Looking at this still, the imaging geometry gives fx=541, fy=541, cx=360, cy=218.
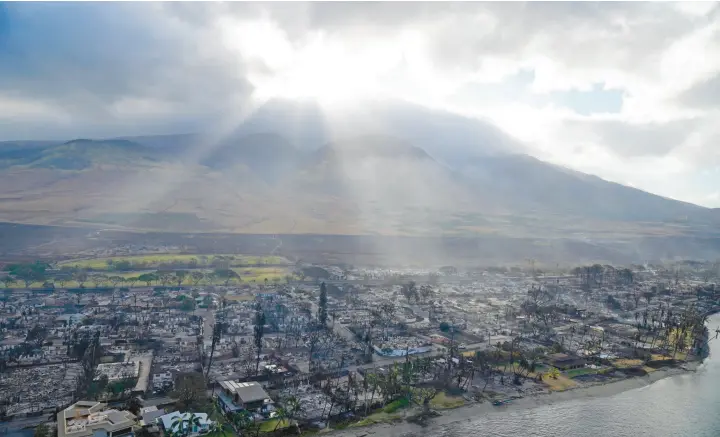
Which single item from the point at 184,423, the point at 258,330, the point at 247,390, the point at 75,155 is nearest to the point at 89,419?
the point at 184,423

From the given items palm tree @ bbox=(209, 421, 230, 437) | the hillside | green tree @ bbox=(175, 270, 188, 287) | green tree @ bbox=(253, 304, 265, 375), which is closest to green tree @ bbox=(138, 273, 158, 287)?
green tree @ bbox=(175, 270, 188, 287)

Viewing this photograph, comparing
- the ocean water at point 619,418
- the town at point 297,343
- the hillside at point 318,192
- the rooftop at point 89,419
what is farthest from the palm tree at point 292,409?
the hillside at point 318,192

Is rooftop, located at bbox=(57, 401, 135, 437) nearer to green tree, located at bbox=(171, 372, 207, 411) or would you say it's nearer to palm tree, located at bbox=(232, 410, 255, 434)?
green tree, located at bbox=(171, 372, 207, 411)

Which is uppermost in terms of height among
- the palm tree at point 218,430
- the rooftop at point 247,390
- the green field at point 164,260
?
the green field at point 164,260

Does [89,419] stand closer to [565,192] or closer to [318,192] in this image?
[318,192]

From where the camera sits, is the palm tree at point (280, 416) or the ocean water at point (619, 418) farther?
the ocean water at point (619, 418)

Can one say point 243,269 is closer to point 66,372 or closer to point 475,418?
point 66,372

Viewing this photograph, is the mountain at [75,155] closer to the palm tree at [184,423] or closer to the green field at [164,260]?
the green field at [164,260]
